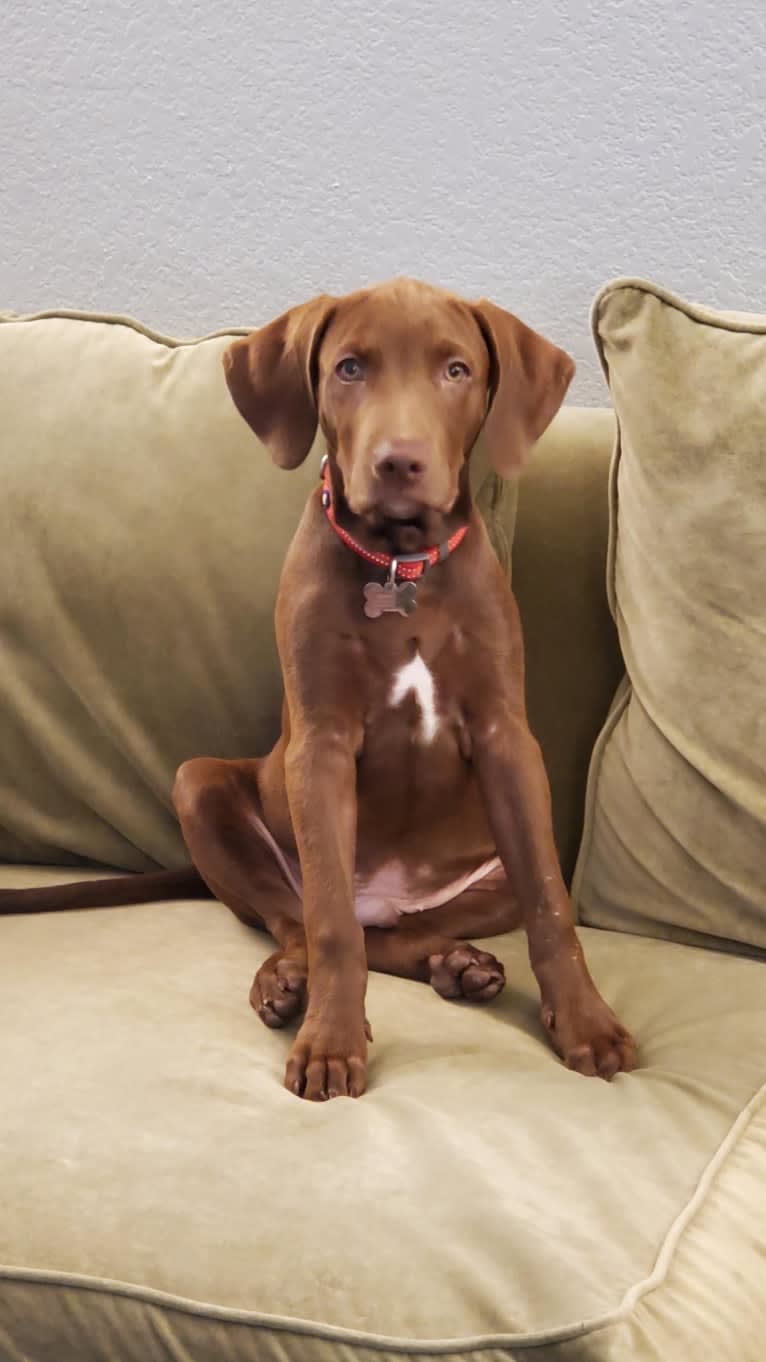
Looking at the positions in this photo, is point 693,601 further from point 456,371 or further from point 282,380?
point 282,380

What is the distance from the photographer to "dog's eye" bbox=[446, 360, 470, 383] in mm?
1549

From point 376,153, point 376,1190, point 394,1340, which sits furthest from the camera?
point 376,153

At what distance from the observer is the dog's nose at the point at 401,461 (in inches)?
56.6

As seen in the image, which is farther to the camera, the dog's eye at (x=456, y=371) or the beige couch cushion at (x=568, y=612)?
the beige couch cushion at (x=568, y=612)

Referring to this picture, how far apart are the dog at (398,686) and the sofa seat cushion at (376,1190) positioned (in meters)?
0.09

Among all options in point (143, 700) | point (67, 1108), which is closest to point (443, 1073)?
point (67, 1108)

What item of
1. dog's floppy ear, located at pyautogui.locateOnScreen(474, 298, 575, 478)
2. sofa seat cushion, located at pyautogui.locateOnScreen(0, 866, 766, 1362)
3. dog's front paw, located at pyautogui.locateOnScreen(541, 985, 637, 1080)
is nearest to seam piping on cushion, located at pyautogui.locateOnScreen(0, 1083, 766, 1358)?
sofa seat cushion, located at pyautogui.locateOnScreen(0, 866, 766, 1362)

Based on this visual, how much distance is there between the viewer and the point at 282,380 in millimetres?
1645

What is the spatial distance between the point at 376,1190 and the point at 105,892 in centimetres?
84

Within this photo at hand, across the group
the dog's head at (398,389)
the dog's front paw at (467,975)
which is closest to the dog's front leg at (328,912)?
the dog's front paw at (467,975)

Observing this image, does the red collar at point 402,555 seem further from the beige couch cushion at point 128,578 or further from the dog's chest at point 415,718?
the beige couch cushion at point 128,578

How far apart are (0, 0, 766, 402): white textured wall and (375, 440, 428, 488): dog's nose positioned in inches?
31.7

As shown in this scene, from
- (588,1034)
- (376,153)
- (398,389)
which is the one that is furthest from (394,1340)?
(376,153)

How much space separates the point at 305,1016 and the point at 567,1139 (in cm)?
34
